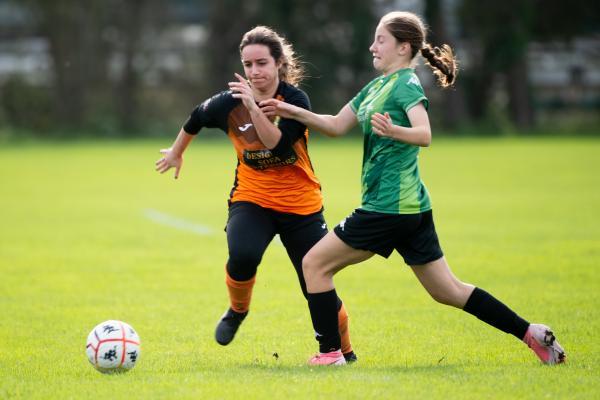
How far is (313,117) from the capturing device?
5.95m

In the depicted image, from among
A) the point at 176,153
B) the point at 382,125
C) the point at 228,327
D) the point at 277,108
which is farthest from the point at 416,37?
the point at 228,327

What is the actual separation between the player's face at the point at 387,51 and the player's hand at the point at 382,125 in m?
0.49

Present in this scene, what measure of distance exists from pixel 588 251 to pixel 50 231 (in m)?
7.49

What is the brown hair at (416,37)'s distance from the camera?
5.77 metres

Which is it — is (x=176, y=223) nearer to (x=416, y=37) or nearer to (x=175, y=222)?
(x=175, y=222)

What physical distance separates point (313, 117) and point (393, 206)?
2.43 feet

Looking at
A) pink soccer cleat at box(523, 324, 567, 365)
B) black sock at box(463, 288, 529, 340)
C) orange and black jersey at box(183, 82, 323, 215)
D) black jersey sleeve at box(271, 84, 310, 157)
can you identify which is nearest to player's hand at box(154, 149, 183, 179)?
orange and black jersey at box(183, 82, 323, 215)

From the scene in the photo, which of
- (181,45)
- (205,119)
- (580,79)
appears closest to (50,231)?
(205,119)

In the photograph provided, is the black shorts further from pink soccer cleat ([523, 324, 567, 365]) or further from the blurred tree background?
the blurred tree background

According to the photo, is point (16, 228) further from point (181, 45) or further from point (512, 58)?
point (181, 45)

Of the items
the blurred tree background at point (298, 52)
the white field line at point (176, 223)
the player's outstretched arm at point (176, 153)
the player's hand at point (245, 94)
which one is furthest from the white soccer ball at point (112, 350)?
the blurred tree background at point (298, 52)

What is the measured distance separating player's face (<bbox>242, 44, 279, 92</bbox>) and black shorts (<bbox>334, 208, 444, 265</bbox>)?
3.56 feet

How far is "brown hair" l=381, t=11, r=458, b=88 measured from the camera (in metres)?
5.77

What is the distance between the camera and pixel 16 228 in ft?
48.4
